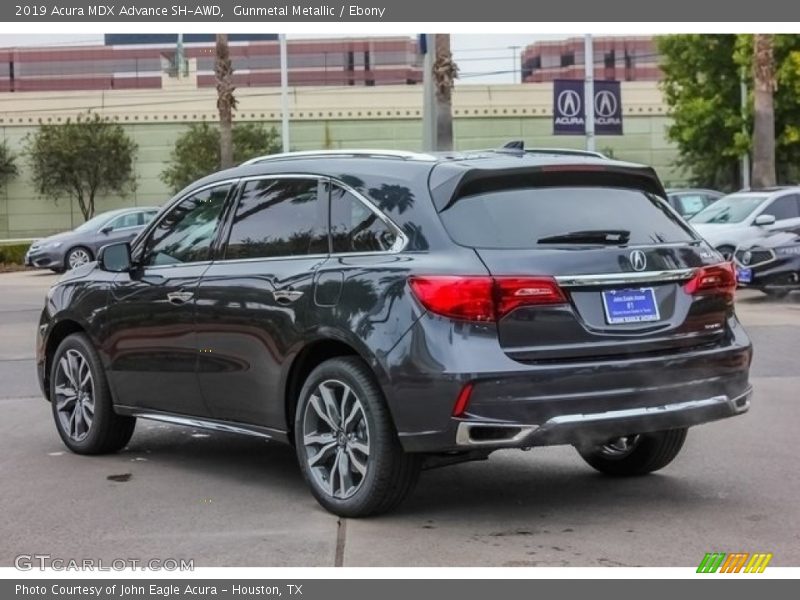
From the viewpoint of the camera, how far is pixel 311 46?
4646 inches

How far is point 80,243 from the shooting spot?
30.1 metres

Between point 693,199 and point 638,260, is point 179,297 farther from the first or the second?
point 693,199

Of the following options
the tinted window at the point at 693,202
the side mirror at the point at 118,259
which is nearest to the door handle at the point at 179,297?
the side mirror at the point at 118,259

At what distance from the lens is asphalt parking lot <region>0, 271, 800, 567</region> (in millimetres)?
5766

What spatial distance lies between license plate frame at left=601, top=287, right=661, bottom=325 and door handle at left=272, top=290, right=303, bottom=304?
1.51 m

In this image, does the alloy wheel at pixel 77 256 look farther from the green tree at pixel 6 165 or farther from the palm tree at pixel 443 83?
the green tree at pixel 6 165

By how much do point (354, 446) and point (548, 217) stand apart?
1.40 metres

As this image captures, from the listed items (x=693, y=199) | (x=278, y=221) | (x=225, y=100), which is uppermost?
(x=225, y=100)

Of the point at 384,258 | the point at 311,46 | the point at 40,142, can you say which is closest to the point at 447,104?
the point at 384,258

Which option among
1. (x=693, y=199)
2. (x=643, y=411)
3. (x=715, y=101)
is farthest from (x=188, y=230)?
(x=715, y=101)

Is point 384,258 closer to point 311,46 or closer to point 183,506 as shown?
point 183,506

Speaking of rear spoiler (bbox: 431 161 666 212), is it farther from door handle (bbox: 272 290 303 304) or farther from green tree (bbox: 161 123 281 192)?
green tree (bbox: 161 123 281 192)

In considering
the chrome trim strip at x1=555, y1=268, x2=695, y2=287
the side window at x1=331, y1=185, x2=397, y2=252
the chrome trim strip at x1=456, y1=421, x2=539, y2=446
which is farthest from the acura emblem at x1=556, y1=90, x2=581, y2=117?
the chrome trim strip at x1=456, y1=421, x2=539, y2=446

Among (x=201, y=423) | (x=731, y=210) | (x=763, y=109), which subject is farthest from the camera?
(x=763, y=109)
